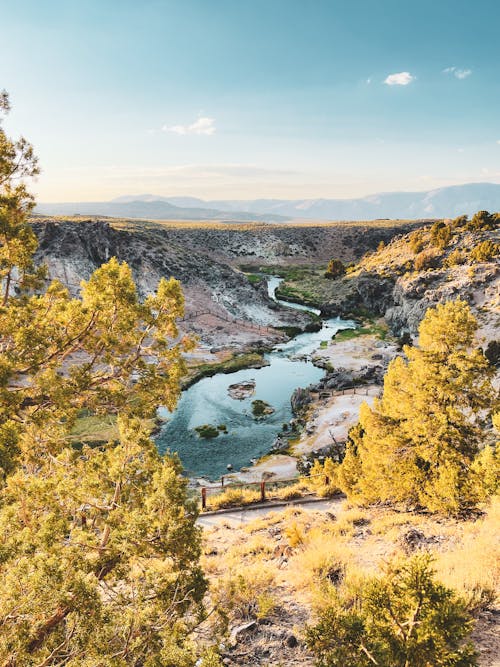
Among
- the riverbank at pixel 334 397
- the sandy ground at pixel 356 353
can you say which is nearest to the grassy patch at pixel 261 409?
the riverbank at pixel 334 397

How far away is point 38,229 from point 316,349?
4548 cm

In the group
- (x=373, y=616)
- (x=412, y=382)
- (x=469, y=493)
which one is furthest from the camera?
(x=412, y=382)

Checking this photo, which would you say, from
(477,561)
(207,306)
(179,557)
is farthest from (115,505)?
(207,306)

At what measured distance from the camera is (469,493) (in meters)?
13.7

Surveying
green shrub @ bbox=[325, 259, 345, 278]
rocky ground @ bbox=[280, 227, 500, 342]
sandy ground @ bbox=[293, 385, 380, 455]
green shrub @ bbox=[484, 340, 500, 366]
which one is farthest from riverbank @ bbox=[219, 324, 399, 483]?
green shrub @ bbox=[325, 259, 345, 278]

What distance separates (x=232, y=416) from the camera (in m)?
39.2

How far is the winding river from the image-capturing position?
106 feet

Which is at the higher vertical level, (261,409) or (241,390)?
(241,390)

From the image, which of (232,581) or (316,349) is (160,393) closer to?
(232,581)

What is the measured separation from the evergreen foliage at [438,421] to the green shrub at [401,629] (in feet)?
28.0

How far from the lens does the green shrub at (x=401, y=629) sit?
5.55 m

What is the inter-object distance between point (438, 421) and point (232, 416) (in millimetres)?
26532

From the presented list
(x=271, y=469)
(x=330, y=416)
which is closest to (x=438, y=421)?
(x=271, y=469)

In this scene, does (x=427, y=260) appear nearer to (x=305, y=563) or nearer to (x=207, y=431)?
(x=207, y=431)
